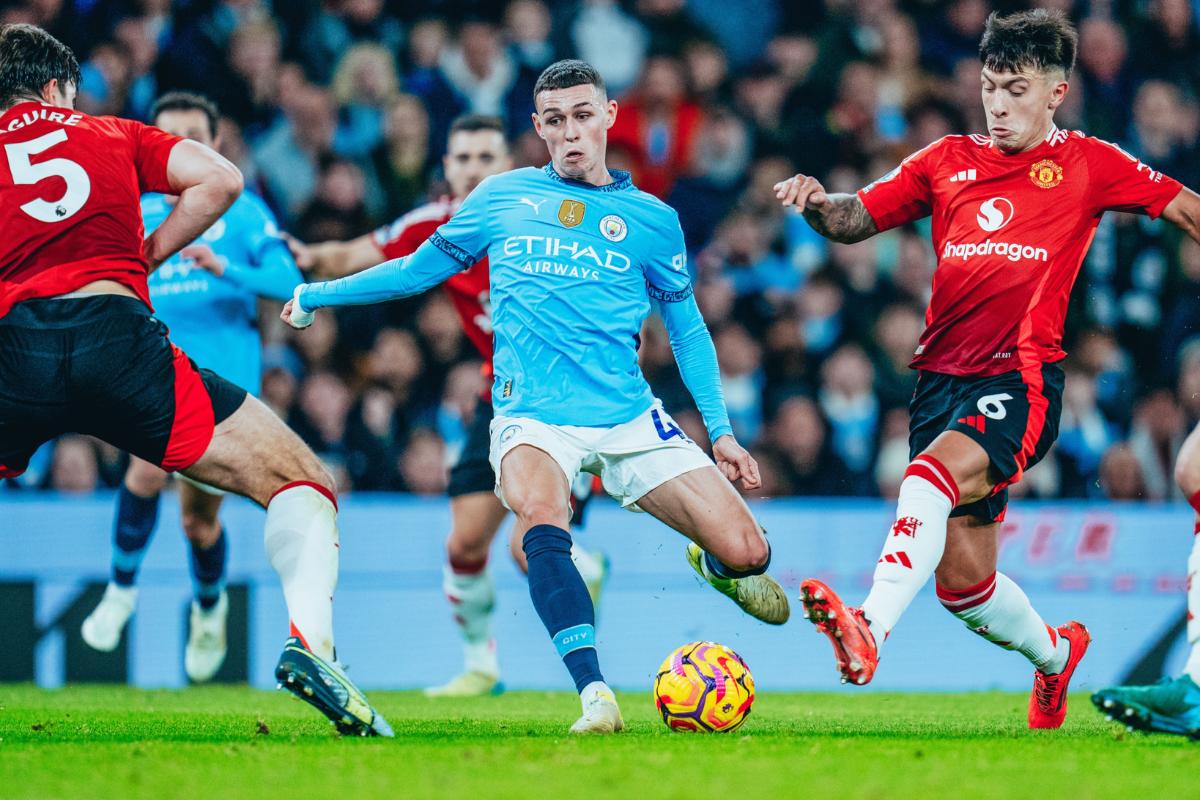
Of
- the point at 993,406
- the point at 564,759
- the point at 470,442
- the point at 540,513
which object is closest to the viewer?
the point at 564,759

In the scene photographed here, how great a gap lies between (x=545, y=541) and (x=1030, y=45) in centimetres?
258

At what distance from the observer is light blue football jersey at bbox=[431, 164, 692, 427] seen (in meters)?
5.91

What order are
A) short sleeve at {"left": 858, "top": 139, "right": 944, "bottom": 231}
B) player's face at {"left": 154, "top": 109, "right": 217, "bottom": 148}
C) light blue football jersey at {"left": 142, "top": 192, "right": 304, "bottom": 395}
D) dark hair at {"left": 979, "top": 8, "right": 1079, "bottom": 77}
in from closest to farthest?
dark hair at {"left": 979, "top": 8, "right": 1079, "bottom": 77}, short sleeve at {"left": 858, "top": 139, "right": 944, "bottom": 231}, light blue football jersey at {"left": 142, "top": 192, "right": 304, "bottom": 395}, player's face at {"left": 154, "top": 109, "right": 217, "bottom": 148}

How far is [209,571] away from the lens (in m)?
8.33

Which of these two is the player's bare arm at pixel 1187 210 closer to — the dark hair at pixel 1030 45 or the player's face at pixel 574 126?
the dark hair at pixel 1030 45

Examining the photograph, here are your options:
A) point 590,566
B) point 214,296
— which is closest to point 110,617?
point 214,296

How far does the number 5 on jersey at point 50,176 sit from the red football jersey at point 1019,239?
317cm

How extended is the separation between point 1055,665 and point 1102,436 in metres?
5.31

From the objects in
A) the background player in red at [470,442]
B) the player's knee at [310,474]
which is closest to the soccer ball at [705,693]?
the player's knee at [310,474]

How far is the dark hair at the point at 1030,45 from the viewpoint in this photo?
5727 mm

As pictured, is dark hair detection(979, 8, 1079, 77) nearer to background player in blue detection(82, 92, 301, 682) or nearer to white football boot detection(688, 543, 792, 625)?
white football boot detection(688, 543, 792, 625)

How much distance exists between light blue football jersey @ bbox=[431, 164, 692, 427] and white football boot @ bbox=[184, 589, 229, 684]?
→ 3193 mm

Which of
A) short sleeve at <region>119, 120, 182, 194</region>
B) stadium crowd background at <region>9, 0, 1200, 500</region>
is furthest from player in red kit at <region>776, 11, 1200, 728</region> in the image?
stadium crowd background at <region>9, 0, 1200, 500</region>

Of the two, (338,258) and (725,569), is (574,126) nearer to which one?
(725,569)
